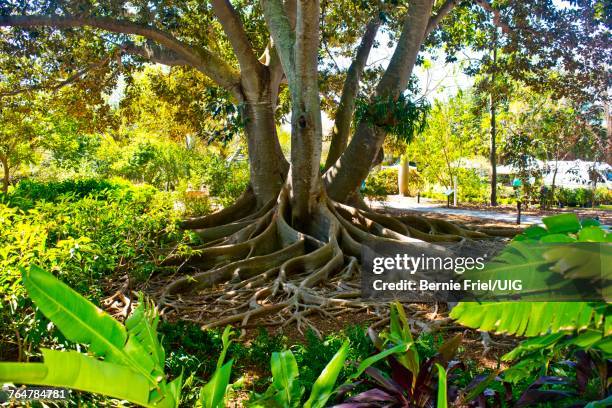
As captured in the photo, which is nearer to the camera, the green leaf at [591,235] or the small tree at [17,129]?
the green leaf at [591,235]

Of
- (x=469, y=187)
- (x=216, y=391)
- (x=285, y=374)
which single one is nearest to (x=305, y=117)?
(x=285, y=374)

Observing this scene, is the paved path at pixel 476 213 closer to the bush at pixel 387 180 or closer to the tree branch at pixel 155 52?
the bush at pixel 387 180

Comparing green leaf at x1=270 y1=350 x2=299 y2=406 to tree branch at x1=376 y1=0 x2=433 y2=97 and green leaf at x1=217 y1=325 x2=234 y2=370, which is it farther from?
tree branch at x1=376 y1=0 x2=433 y2=97

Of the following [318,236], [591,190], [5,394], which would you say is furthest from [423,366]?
[591,190]

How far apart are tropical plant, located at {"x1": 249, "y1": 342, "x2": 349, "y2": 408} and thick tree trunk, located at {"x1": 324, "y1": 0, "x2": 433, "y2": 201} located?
21.0ft

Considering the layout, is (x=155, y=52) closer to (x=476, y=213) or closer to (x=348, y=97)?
(x=348, y=97)

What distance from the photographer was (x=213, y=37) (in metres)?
12.6

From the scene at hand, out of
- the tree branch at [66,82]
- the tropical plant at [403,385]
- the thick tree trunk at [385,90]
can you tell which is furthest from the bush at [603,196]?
the tropical plant at [403,385]

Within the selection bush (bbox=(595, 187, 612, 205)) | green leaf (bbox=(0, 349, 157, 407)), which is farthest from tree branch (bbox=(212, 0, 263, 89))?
bush (bbox=(595, 187, 612, 205))

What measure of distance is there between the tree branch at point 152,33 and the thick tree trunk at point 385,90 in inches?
97.8

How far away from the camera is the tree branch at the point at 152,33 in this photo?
7.30 meters

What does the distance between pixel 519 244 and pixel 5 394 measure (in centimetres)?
236

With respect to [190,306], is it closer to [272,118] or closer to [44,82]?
[272,118]

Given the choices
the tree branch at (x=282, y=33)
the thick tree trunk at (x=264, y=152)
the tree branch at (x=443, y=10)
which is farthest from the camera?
the tree branch at (x=443, y=10)
